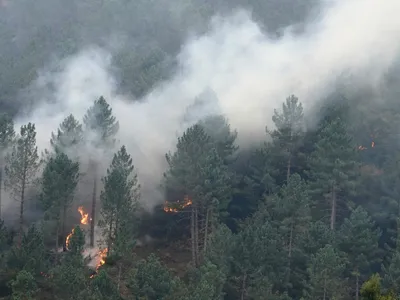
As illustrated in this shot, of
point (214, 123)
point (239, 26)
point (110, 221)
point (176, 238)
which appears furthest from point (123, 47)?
point (110, 221)

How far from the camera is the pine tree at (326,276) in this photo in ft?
121

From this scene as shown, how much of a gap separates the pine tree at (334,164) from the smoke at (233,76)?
1575 centimetres

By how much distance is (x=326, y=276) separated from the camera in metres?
36.7

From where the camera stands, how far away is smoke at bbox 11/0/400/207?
65625 millimetres

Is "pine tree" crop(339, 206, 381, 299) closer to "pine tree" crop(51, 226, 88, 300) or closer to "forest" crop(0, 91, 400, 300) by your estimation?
"forest" crop(0, 91, 400, 300)

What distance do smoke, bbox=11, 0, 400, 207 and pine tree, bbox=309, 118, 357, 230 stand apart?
15747 millimetres

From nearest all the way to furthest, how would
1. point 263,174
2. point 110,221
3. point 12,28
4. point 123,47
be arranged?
point 110,221 → point 263,174 → point 123,47 → point 12,28

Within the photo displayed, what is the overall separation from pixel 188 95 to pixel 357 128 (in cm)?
2521

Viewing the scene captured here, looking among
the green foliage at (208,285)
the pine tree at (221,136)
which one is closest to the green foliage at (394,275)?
the green foliage at (208,285)

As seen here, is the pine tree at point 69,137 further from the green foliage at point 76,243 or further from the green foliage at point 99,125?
the green foliage at point 76,243

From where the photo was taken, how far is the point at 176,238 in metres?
55.6

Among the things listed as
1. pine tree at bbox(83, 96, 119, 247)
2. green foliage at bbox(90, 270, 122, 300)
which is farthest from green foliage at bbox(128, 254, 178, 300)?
pine tree at bbox(83, 96, 119, 247)

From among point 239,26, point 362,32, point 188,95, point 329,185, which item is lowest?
point 329,185

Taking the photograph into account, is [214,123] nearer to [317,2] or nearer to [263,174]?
[263,174]
